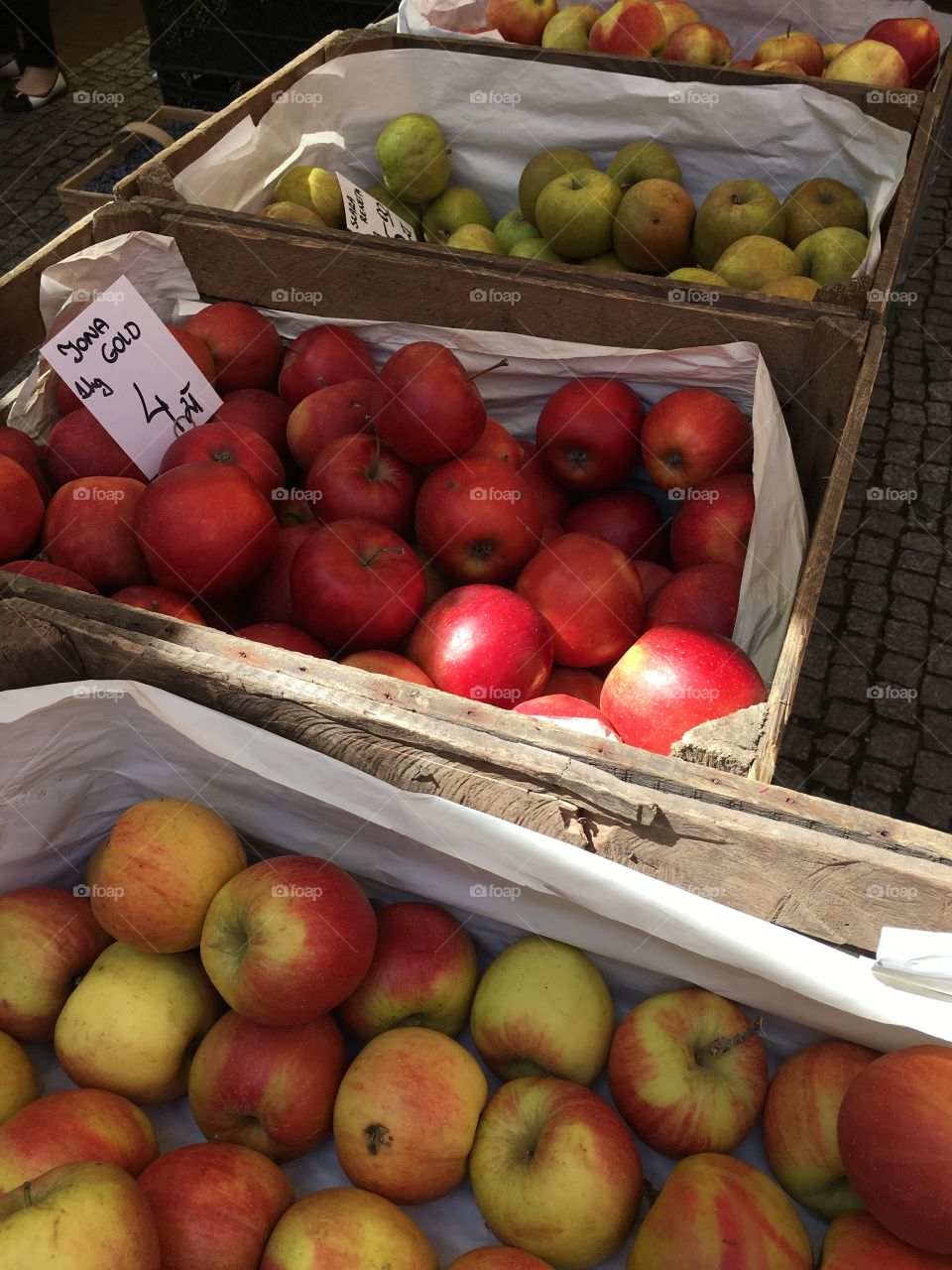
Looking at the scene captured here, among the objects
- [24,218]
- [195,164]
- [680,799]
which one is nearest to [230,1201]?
[680,799]

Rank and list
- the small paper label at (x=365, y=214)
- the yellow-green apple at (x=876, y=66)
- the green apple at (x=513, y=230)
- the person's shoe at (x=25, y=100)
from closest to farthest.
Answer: the small paper label at (x=365, y=214), the green apple at (x=513, y=230), the yellow-green apple at (x=876, y=66), the person's shoe at (x=25, y=100)

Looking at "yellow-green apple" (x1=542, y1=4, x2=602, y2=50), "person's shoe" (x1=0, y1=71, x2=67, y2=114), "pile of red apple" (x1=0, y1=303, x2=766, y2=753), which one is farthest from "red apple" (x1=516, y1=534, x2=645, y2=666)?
"person's shoe" (x1=0, y1=71, x2=67, y2=114)

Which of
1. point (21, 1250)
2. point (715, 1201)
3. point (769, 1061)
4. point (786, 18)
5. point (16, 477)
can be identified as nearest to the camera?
point (21, 1250)

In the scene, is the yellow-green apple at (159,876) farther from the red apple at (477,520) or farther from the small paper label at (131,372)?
the small paper label at (131,372)

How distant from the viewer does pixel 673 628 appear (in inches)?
57.7

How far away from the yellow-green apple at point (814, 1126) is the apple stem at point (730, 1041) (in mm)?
68

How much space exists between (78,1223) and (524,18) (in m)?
3.66

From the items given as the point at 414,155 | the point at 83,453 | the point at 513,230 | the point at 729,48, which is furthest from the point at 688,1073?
the point at 729,48

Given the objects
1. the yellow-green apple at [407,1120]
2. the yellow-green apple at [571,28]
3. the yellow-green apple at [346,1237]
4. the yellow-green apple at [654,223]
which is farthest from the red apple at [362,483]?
the yellow-green apple at [571,28]

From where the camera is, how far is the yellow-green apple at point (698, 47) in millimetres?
3066

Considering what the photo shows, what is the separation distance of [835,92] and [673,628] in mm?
2010

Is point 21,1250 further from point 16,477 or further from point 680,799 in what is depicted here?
point 16,477

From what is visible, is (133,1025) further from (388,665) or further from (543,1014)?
(388,665)

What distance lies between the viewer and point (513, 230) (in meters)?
2.83
